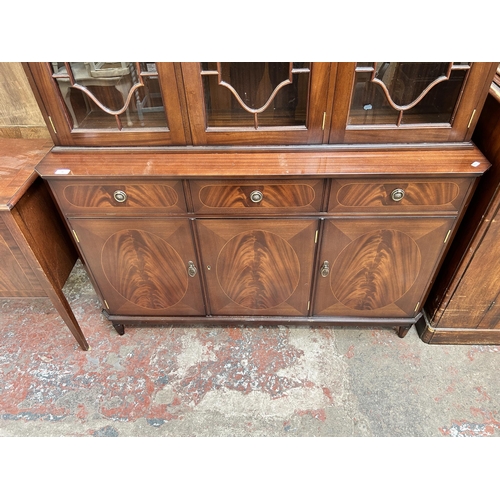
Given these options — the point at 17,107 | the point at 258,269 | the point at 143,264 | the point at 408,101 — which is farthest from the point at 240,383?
the point at 17,107

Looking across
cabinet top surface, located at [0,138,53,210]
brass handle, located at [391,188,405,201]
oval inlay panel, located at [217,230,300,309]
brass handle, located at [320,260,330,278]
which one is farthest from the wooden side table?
brass handle, located at [391,188,405,201]

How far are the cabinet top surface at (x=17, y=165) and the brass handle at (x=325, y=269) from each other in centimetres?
93

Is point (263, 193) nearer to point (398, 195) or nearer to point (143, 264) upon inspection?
point (398, 195)

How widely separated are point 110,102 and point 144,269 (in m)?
0.53

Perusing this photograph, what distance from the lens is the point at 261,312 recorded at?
1384 mm

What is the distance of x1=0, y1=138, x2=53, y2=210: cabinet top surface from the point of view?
105 centimetres

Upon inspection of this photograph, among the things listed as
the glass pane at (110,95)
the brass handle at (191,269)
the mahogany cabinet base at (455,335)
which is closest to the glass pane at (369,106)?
the glass pane at (110,95)

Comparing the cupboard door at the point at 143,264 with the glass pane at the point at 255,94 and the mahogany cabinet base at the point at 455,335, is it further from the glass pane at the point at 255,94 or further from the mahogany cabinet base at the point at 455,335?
the mahogany cabinet base at the point at 455,335

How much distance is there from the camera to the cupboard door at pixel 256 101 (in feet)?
3.08

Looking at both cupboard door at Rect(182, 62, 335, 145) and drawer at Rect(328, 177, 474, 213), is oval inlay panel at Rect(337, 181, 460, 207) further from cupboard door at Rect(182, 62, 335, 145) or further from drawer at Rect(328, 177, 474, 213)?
cupboard door at Rect(182, 62, 335, 145)

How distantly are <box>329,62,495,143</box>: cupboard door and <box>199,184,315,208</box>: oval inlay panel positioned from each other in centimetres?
18

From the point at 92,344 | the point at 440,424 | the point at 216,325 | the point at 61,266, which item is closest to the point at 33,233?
the point at 61,266
